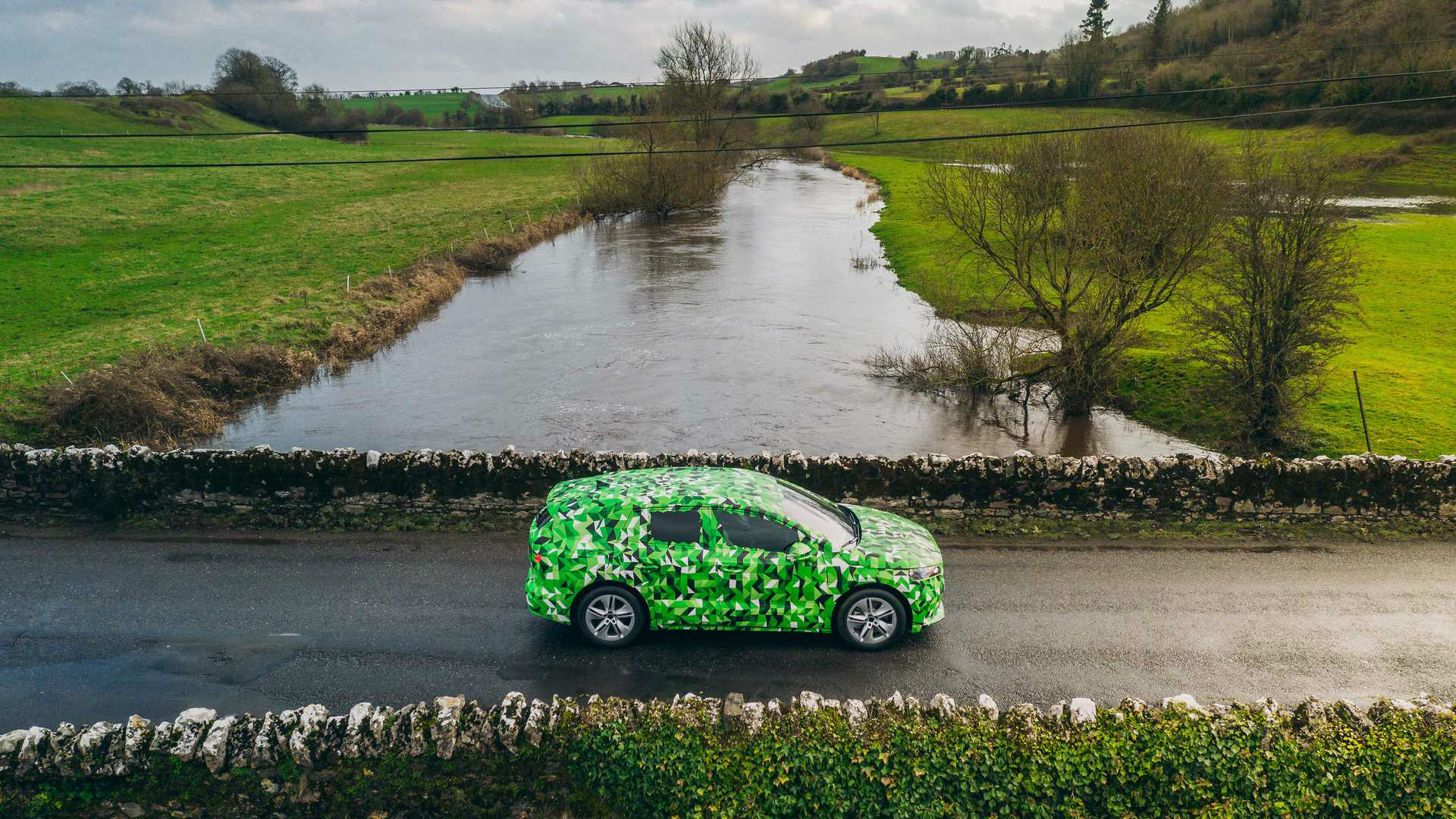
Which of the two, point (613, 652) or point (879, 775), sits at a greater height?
point (879, 775)

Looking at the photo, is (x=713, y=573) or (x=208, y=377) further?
(x=208, y=377)

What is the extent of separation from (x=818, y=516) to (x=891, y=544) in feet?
2.96

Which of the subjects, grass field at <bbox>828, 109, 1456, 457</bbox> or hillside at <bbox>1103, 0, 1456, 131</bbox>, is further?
hillside at <bbox>1103, 0, 1456, 131</bbox>

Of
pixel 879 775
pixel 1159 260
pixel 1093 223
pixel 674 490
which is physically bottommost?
pixel 879 775

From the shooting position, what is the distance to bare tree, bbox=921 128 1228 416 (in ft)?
70.2

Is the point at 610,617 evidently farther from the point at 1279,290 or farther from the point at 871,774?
the point at 1279,290

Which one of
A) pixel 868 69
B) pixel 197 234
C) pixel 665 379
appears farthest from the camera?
pixel 868 69

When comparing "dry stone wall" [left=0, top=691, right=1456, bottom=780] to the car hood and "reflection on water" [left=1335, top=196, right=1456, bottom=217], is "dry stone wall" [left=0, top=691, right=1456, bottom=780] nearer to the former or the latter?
the car hood

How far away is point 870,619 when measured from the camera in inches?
381

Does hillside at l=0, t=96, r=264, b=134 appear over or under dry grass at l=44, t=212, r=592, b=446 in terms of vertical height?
over

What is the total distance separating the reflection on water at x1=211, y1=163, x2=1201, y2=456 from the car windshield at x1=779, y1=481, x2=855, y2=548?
10.9 meters

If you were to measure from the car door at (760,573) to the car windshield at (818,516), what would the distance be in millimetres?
264

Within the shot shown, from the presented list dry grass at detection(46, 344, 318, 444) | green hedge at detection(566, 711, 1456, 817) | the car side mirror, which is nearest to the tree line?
green hedge at detection(566, 711, 1456, 817)

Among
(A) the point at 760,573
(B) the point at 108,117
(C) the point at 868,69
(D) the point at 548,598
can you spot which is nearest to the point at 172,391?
(D) the point at 548,598
